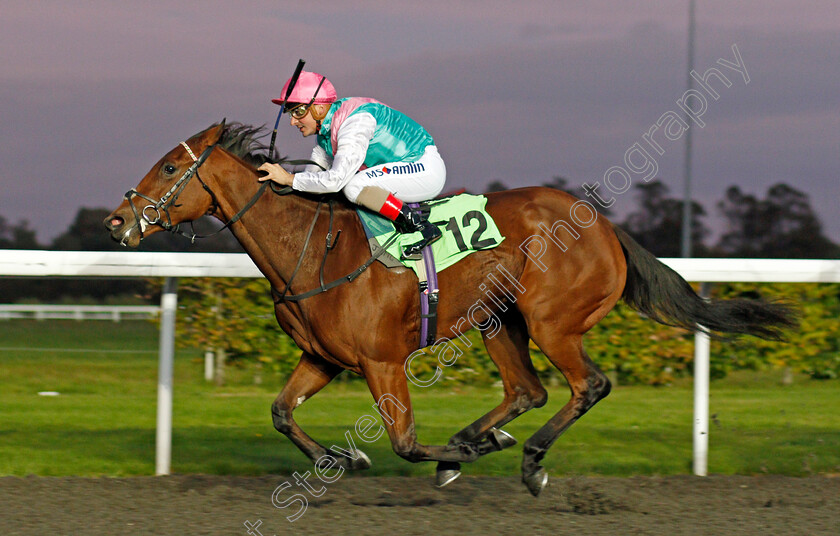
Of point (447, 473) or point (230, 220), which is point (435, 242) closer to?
point (230, 220)

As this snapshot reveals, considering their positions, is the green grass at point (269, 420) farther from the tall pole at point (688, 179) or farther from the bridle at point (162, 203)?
the tall pole at point (688, 179)

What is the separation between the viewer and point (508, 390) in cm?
433

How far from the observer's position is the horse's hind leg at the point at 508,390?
4.10m

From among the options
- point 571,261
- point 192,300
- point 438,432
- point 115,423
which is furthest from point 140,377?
point 571,261

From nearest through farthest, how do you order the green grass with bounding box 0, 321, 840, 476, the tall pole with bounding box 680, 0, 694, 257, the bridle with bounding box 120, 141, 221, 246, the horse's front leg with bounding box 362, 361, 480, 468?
the bridle with bounding box 120, 141, 221, 246, the horse's front leg with bounding box 362, 361, 480, 468, the green grass with bounding box 0, 321, 840, 476, the tall pole with bounding box 680, 0, 694, 257

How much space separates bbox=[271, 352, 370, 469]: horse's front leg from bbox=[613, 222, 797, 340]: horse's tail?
1.53 m

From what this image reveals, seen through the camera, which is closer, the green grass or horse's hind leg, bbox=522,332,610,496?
horse's hind leg, bbox=522,332,610,496

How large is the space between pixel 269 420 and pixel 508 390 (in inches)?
→ 91.6

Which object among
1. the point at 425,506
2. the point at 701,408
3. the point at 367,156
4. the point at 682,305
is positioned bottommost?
the point at 425,506

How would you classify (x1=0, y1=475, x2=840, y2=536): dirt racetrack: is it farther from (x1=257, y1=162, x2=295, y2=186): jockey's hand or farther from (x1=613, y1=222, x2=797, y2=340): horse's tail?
(x1=257, y1=162, x2=295, y2=186): jockey's hand

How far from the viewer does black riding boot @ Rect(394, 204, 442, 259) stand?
3.73m

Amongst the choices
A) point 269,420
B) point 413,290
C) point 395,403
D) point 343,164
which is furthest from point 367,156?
point 269,420

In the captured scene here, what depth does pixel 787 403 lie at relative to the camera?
6.78 metres

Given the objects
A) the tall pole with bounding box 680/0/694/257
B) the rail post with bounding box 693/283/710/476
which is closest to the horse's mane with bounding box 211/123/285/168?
the rail post with bounding box 693/283/710/476
